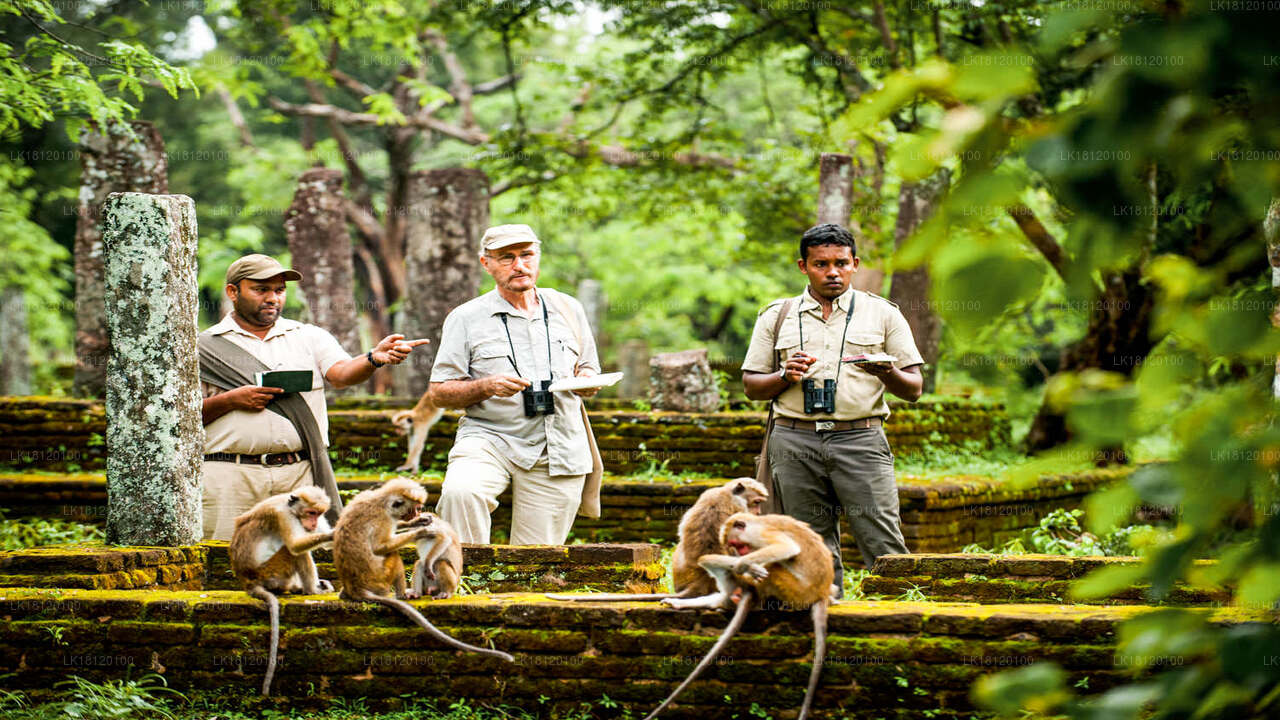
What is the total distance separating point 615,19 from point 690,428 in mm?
6634

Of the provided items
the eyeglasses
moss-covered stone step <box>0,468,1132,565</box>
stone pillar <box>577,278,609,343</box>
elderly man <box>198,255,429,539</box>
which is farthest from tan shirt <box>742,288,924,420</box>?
stone pillar <box>577,278,609,343</box>

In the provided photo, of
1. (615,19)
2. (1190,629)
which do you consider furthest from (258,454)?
(615,19)

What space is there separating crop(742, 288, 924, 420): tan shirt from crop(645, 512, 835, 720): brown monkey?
153 centimetres

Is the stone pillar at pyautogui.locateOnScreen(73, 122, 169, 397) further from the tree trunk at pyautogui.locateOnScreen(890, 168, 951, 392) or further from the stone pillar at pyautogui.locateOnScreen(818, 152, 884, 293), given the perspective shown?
the tree trunk at pyautogui.locateOnScreen(890, 168, 951, 392)

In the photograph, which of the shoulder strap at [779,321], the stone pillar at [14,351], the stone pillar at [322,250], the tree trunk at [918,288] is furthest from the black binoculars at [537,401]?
the stone pillar at [14,351]

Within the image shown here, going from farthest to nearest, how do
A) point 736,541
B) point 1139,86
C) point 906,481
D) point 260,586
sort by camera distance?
point 906,481, point 260,586, point 736,541, point 1139,86

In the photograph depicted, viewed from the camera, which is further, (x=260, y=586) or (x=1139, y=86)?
(x=260, y=586)

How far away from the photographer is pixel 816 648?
3961 millimetres

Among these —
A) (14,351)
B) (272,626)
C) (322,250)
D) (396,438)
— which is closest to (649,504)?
(396,438)

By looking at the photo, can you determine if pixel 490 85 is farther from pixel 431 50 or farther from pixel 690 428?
pixel 690 428

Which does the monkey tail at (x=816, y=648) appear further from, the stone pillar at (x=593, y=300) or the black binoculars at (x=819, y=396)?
the stone pillar at (x=593, y=300)

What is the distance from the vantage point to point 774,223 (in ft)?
48.0

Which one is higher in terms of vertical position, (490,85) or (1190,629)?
(490,85)

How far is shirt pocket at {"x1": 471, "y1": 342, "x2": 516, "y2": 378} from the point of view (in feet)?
19.1
